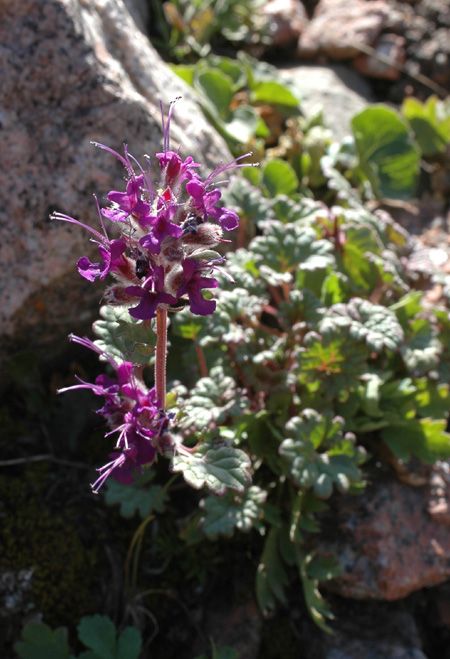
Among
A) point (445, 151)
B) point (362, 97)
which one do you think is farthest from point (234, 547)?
point (362, 97)

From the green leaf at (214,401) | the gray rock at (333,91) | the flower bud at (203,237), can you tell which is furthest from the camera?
the gray rock at (333,91)

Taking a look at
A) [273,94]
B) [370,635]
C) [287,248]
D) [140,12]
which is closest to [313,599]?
[370,635]

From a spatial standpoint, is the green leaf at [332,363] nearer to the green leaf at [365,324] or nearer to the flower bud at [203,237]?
the green leaf at [365,324]

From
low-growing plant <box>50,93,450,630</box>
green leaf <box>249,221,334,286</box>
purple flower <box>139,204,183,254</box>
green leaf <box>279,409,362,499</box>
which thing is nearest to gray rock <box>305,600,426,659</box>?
low-growing plant <box>50,93,450,630</box>

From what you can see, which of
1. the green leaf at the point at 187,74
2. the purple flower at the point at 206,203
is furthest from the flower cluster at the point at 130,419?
the green leaf at the point at 187,74

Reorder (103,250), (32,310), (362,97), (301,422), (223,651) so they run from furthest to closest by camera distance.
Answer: (362,97) → (32,310) → (301,422) → (223,651) → (103,250)

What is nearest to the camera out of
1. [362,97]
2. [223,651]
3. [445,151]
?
[223,651]

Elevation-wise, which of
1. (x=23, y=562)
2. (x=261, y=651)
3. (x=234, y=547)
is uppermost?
(x=23, y=562)

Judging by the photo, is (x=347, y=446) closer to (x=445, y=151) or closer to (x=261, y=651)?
(x=261, y=651)
